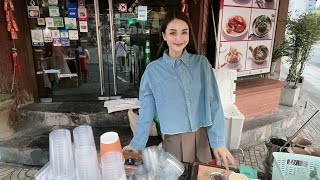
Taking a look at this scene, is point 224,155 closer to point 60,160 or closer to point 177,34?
point 177,34

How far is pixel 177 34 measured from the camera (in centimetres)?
156

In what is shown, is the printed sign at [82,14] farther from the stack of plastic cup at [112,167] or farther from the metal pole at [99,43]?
the stack of plastic cup at [112,167]

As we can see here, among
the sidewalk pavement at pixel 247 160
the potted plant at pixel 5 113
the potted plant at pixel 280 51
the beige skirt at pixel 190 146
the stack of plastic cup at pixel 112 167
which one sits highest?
the potted plant at pixel 280 51

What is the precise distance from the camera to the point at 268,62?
4.61 metres

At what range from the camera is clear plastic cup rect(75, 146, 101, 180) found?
3.49 feet

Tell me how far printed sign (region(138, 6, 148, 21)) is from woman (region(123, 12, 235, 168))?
9.72 ft

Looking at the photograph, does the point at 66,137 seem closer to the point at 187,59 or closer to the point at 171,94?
the point at 171,94

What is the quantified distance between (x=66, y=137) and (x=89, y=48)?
12.2ft

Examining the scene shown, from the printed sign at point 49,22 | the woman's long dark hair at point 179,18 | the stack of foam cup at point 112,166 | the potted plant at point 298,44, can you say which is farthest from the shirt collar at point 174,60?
the potted plant at point 298,44

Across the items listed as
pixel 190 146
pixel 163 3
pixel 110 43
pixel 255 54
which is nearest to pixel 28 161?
pixel 110 43

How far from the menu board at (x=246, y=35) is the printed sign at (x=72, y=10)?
256 cm

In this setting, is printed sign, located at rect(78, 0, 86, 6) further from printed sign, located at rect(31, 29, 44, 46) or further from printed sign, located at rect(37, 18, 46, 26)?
printed sign, located at rect(31, 29, 44, 46)

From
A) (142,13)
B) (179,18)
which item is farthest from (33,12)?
(179,18)

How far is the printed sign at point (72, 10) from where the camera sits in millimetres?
4273
